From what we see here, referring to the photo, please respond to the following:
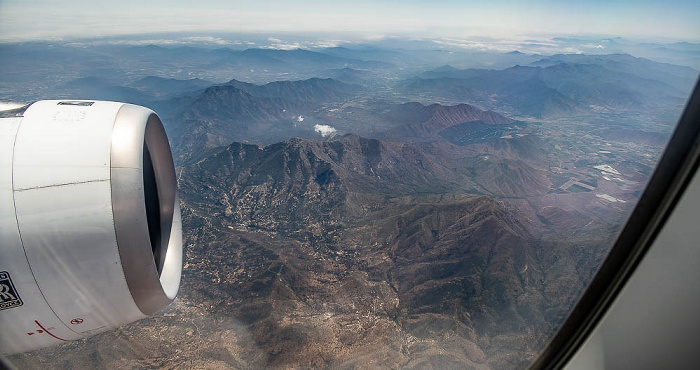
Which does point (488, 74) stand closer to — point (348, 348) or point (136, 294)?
point (348, 348)

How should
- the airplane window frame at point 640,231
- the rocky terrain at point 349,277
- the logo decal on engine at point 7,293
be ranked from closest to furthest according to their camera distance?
1. the airplane window frame at point 640,231
2. the logo decal on engine at point 7,293
3. the rocky terrain at point 349,277

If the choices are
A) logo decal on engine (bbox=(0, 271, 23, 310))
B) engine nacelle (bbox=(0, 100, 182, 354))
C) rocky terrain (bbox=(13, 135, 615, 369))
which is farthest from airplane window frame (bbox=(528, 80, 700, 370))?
logo decal on engine (bbox=(0, 271, 23, 310))

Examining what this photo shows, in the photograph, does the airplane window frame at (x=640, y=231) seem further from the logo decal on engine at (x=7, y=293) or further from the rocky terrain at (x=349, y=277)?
the logo decal on engine at (x=7, y=293)

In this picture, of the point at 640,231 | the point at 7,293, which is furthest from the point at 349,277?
the point at 640,231

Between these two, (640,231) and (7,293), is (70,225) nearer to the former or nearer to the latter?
(7,293)

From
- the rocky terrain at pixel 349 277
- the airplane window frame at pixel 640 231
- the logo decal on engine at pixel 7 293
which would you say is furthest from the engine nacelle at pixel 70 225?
the airplane window frame at pixel 640 231

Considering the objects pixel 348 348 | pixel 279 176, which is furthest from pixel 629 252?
pixel 279 176

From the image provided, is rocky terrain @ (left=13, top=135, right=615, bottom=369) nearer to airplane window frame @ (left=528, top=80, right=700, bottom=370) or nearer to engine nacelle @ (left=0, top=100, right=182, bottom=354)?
airplane window frame @ (left=528, top=80, right=700, bottom=370)

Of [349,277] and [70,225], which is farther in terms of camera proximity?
[349,277]
